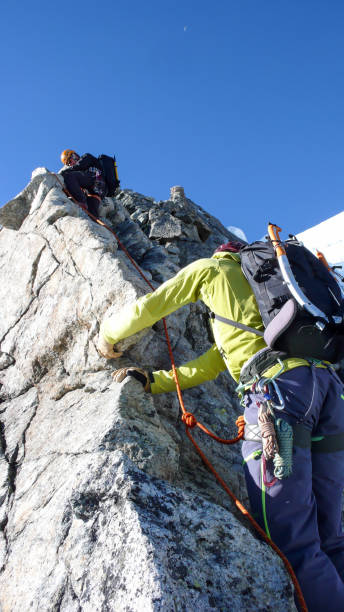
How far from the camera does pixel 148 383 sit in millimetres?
4672

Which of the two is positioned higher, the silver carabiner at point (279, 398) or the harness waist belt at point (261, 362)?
the harness waist belt at point (261, 362)

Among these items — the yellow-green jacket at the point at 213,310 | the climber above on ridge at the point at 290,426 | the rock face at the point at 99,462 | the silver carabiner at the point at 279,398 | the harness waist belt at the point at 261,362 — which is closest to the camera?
the rock face at the point at 99,462

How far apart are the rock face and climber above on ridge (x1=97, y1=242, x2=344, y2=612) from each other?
287mm

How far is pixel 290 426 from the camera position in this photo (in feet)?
10.6

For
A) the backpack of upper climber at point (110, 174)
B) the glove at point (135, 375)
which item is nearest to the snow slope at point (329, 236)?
the backpack of upper climber at point (110, 174)

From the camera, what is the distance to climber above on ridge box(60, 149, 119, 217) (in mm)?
9848

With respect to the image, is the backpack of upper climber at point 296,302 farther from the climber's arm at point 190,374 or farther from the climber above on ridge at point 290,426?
the climber's arm at point 190,374

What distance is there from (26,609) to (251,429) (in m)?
2.11

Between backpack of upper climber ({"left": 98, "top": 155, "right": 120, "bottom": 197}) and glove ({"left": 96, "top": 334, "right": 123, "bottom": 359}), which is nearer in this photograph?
glove ({"left": 96, "top": 334, "right": 123, "bottom": 359})

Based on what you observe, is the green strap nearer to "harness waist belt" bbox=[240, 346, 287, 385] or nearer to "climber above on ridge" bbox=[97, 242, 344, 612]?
"climber above on ridge" bbox=[97, 242, 344, 612]

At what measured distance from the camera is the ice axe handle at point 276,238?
3689 mm

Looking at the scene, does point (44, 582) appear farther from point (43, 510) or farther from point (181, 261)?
point (181, 261)

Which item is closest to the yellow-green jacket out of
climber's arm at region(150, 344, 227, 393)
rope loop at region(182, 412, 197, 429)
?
climber's arm at region(150, 344, 227, 393)

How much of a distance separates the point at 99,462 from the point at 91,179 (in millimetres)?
8550
